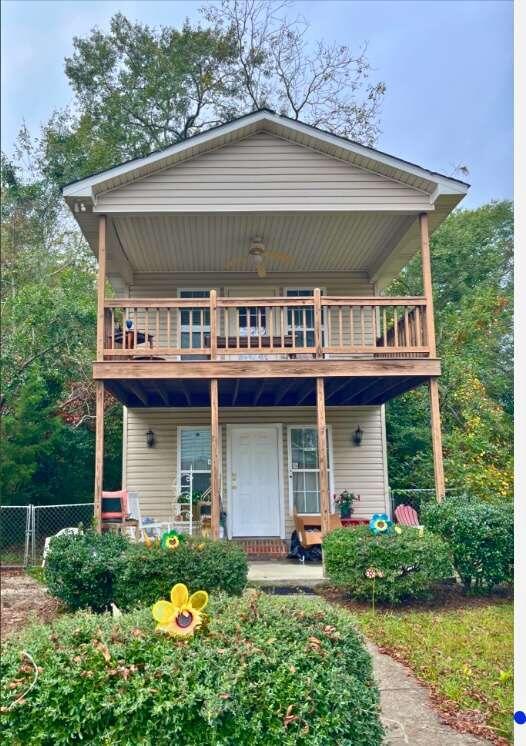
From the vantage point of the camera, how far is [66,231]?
72.6 ft

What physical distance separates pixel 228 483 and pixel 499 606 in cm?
574

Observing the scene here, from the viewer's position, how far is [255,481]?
11703mm

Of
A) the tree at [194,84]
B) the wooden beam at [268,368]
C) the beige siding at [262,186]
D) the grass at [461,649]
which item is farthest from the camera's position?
the tree at [194,84]

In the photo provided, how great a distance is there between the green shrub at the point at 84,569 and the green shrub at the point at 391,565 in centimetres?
264

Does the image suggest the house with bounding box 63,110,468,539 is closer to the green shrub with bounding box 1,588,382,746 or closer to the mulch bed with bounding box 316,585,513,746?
the mulch bed with bounding box 316,585,513,746

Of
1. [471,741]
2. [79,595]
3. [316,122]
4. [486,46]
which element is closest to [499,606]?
[471,741]

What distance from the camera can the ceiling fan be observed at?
10.4 m

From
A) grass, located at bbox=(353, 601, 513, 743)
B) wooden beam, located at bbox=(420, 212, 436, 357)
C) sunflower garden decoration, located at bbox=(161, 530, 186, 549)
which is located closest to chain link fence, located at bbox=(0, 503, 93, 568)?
sunflower garden decoration, located at bbox=(161, 530, 186, 549)

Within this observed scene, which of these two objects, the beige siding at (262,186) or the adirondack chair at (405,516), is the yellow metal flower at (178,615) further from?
the adirondack chair at (405,516)

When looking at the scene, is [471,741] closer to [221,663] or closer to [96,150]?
[221,663]

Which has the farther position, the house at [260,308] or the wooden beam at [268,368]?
the house at [260,308]

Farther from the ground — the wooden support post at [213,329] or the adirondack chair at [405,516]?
the wooden support post at [213,329]

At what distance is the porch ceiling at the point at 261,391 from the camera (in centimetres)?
955

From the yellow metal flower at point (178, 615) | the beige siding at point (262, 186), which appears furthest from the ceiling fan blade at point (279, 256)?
the yellow metal flower at point (178, 615)
